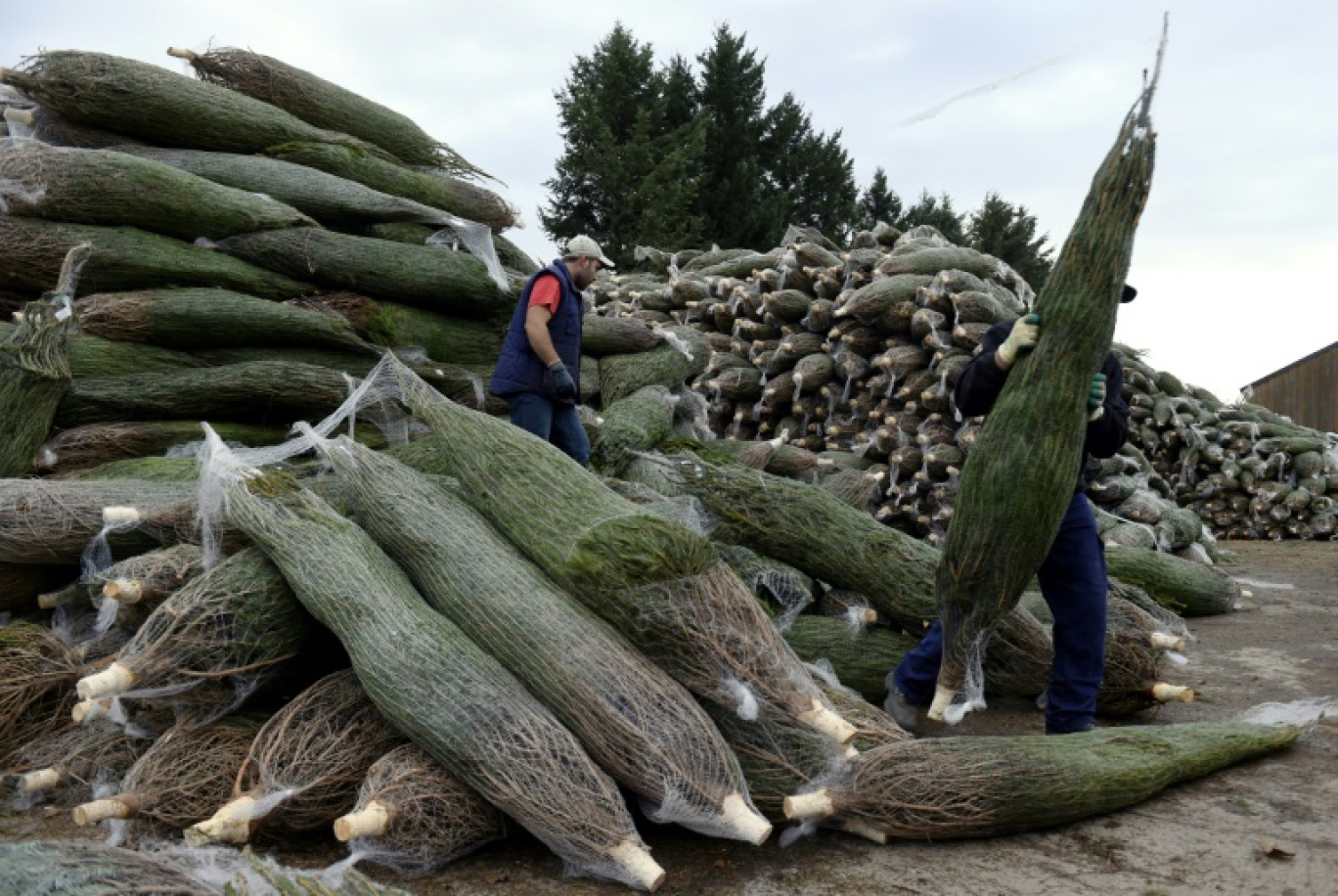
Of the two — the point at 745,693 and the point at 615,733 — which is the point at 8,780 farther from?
the point at 745,693

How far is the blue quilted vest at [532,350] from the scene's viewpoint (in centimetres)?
538

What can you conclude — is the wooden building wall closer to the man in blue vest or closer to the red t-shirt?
the man in blue vest

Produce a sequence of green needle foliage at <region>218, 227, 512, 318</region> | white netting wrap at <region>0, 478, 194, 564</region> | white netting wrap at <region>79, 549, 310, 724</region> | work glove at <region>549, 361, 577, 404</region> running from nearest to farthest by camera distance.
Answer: white netting wrap at <region>79, 549, 310, 724</region> < white netting wrap at <region>0, 478, 194, 564</region> < work glove at <region>549, 361, 577, 404</region> < green needle foliage at <region>218, 227, 512, 318</region>

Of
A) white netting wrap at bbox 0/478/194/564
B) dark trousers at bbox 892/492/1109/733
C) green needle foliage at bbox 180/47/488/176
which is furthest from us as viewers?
green needle foliage at bbox 180/47/488/176

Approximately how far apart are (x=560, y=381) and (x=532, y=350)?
0.28m

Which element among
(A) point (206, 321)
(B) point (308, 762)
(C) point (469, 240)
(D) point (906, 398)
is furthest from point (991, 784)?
(D) point (906, 398)

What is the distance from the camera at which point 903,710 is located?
415cm

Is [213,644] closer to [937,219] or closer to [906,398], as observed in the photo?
[906,398]

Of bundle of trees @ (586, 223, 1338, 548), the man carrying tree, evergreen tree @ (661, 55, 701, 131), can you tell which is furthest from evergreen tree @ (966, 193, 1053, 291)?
the man carrying tree

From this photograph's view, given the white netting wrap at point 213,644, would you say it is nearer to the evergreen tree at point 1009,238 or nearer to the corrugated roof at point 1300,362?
the corrugated roof at point 1300,362

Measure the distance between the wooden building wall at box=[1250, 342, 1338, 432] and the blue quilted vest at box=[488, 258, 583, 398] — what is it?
50.5 feet

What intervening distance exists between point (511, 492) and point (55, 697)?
190cm

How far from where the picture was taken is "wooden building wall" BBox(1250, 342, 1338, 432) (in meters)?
16.4

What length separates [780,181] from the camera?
28312mm
